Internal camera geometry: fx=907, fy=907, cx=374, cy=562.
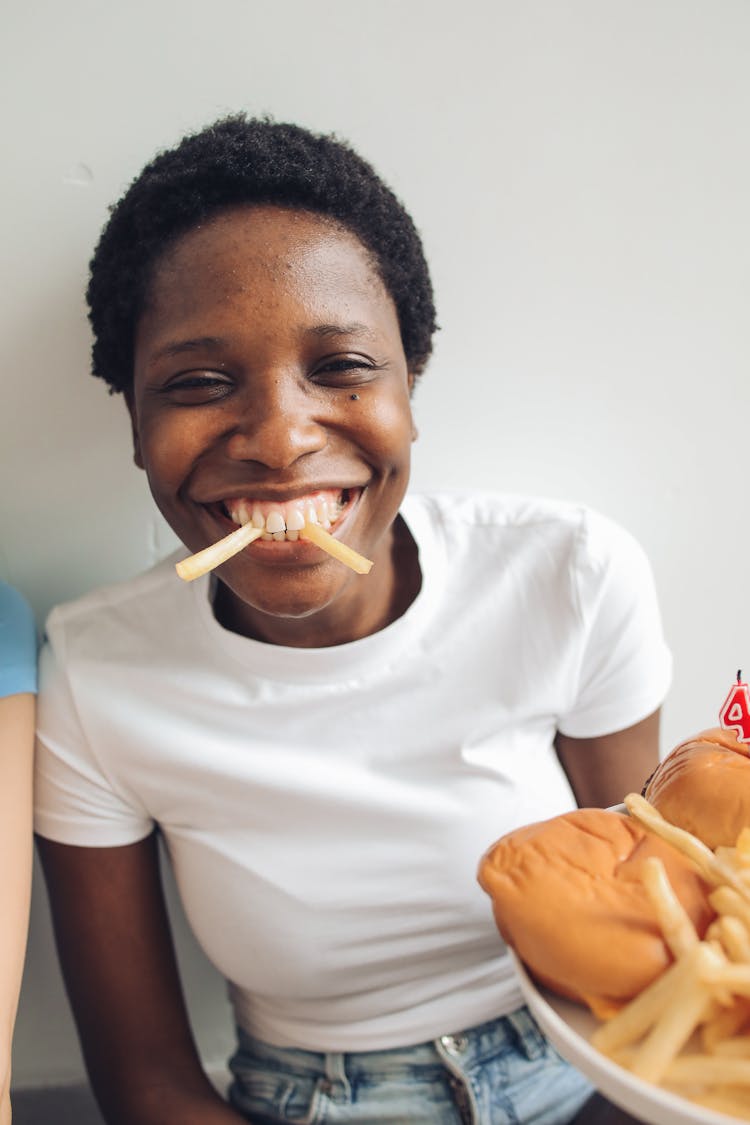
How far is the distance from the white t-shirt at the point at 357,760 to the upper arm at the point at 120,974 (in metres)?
0.04

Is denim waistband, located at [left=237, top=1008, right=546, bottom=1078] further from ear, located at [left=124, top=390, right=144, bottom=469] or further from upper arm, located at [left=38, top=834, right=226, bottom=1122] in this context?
ear, located at [left=124, top=390, right=144, bottom=469]

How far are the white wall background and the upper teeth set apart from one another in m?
0.44

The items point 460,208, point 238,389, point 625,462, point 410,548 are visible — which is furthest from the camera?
point 625,462

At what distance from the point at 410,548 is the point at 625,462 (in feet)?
1.40

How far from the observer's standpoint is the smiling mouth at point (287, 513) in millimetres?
850

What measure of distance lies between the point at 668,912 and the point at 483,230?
930mm

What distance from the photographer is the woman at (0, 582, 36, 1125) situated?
0.89 meters

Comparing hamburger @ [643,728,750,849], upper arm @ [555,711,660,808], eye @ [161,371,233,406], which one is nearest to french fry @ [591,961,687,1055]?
hamburger @ [643,728,750,849]

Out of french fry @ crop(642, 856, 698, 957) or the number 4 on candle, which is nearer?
french fry @ crop(642, 856, 698, 957)

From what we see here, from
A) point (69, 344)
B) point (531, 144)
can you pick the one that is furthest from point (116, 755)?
point (531, 144)

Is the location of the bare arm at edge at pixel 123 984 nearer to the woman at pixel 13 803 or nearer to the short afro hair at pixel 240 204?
the woman at pixel 13 803

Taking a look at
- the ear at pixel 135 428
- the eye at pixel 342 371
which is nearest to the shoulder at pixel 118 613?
the ear at pixel 135 428

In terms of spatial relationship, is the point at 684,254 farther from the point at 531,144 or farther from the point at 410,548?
the point at 410,548

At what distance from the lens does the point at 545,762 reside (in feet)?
3.56
